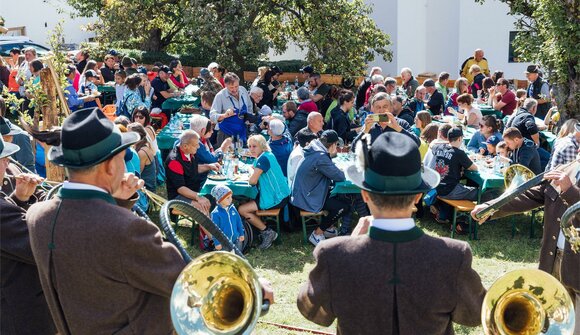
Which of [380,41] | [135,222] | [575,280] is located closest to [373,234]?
[135,222]

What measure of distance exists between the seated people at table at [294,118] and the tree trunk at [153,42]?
496 inches

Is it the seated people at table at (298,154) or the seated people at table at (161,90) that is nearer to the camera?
the seated people at table at (298,154)

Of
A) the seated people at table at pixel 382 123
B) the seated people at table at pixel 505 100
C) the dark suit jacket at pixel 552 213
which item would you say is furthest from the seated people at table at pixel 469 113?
the dark suit jacket at pixel 552 213

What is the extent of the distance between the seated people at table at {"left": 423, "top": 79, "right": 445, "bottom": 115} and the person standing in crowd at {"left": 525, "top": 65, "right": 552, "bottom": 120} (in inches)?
73.1

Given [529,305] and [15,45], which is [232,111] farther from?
[15,45]

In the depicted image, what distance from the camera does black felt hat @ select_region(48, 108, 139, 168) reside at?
10.1 ft

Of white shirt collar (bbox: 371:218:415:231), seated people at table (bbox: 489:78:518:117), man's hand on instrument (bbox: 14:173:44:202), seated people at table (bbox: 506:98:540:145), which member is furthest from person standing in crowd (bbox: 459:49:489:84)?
white shirt collar (bbox: 371:218:415:231)

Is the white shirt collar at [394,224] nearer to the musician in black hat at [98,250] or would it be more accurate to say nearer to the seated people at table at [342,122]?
the musician in black hat at [98,250]

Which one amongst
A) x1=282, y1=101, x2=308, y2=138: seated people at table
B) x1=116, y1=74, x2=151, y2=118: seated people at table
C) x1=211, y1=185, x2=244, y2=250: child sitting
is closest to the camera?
x1=211, y1=185, x2=244, y2=250: child sitting

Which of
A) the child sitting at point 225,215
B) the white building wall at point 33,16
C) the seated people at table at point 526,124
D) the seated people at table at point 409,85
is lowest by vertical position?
the child sitting at point 225,215

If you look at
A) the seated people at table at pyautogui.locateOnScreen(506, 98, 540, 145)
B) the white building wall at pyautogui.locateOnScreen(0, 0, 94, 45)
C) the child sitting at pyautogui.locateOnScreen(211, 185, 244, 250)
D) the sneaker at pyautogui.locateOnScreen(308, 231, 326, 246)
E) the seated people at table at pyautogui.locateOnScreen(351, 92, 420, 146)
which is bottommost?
the sneaker at pyautogui.locateOnScreen(308, 231, 326, 246)

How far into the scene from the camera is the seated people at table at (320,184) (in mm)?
8211

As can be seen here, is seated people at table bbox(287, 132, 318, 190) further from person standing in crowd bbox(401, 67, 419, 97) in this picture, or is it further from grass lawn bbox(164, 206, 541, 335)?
person standing in crowd bbox(401, 67, 419, 97)

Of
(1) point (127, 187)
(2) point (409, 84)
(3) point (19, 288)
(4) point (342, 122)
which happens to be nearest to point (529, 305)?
(1) point (127, 187)
